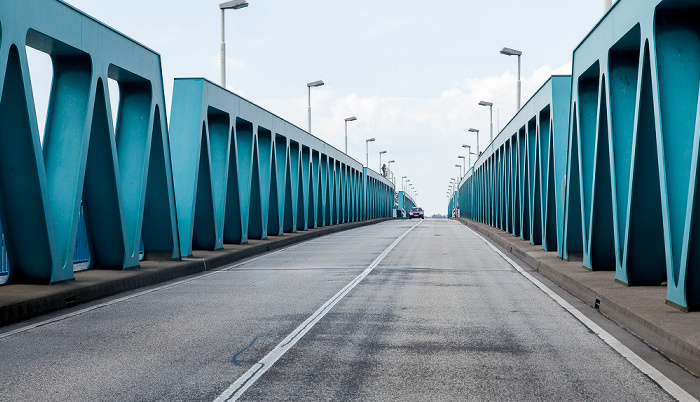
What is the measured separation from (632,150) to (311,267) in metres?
8.71

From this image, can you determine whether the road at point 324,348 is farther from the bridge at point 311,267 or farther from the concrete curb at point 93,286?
the concrete curb at point 93,286

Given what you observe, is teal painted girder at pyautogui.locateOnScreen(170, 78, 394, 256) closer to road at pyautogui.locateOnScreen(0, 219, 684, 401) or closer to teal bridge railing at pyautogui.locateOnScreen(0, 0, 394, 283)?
teal bridge railing at pyautogui.locateOnScreen(0, 0, 394, 283)

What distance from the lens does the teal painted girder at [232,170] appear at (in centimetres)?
1833

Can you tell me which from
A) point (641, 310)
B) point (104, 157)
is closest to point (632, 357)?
point (641, 310)

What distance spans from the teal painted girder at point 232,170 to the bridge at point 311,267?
10 cm

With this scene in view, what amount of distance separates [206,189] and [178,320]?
10276mm

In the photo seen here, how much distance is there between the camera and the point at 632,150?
10.6 m

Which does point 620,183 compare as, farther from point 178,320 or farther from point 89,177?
point 89,177

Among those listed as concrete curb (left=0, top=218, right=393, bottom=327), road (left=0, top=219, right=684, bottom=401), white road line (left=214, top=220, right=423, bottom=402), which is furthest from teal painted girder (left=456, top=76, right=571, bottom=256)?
concrete curb (left=0, top=218, right=393, bottom=327)

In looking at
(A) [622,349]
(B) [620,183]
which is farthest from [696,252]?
(B) [620,183]

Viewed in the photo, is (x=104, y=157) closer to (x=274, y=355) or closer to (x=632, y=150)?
(x=274, y=355)

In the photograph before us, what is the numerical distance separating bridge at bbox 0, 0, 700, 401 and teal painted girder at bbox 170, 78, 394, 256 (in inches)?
3.9

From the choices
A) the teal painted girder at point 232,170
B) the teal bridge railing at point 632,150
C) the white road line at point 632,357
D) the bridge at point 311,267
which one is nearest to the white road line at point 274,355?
the bridge at point 311,267

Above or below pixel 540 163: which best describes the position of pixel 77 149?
below
